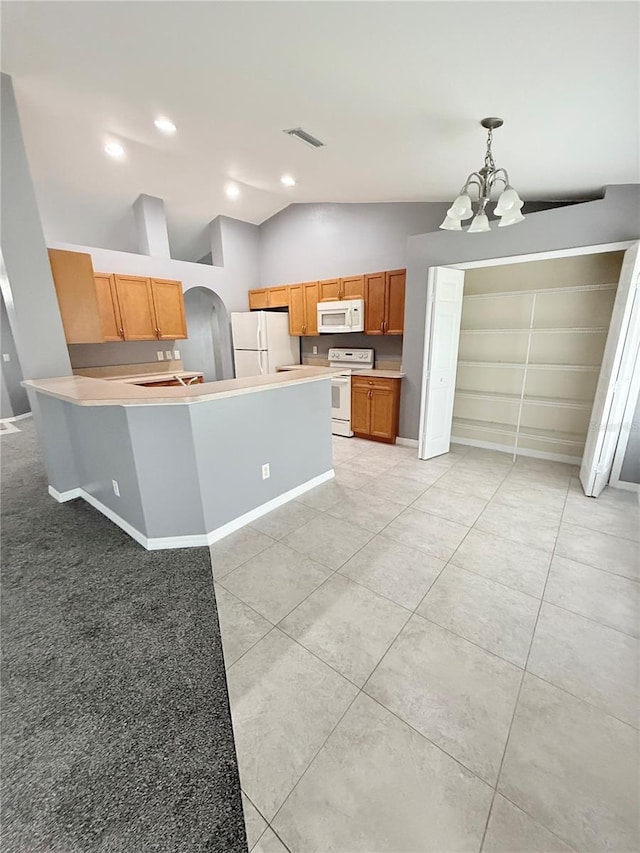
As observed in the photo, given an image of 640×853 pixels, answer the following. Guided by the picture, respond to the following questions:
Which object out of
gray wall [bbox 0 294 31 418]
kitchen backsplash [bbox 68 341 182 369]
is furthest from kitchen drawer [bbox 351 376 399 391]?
gray wall [bbox 0 294 31 418]

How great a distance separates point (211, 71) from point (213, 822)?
354cm

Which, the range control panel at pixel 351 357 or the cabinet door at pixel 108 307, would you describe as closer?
the cabinet door at pixel 108 307

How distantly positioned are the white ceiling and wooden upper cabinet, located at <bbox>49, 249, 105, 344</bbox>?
116 centimetres

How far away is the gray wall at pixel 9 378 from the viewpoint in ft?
19.9

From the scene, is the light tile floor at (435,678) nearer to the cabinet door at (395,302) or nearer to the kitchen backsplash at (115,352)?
the cabinet door at (395,302)

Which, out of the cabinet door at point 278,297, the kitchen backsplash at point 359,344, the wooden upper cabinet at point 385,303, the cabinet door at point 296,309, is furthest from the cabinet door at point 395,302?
the cabinet door at point 278,297

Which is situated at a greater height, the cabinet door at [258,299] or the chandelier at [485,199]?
the chandelier at [485,199]

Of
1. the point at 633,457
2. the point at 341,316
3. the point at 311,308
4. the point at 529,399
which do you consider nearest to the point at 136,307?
the point at 311,308

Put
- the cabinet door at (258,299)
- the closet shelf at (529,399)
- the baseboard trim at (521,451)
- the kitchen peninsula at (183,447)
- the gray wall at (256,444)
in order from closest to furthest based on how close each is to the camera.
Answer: the kitchen peninsula at (183,447) < the gray wall at (256,444) < the closet shelf at (529,399) < the baseboard trim at (521,451) < the cabinet door at (258,299)

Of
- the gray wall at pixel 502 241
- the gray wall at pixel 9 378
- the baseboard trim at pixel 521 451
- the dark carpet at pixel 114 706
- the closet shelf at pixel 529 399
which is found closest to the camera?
the dark carpet at pixel 114 706

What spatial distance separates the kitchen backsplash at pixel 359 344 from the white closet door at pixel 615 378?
2.32 metres

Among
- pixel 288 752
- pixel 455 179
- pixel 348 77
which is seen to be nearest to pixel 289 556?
pixel 288 752

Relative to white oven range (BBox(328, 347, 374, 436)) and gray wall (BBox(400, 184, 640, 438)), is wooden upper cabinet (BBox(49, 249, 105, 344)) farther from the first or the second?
gray wall (BBox(400, 184, 640, 438))

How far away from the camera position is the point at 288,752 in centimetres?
127
